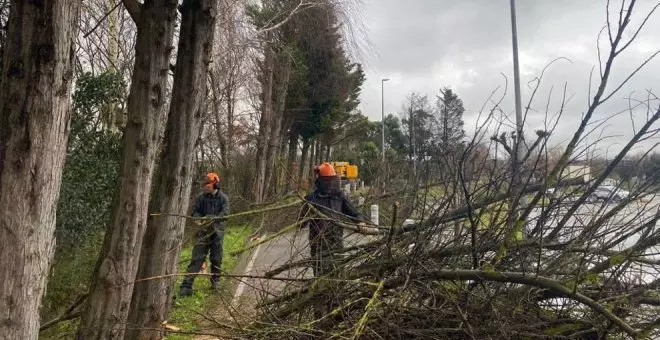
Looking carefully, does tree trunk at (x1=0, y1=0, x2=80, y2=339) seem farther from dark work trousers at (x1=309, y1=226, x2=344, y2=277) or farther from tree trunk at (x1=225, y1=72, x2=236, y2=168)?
tree trunk at (x1=225, y1=72, x2=236, y2=168)

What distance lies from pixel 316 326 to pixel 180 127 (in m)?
2.17

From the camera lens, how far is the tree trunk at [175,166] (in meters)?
4.77

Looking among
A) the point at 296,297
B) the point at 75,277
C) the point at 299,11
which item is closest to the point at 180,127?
the point at 296,297

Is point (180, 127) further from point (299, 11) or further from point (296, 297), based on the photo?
point (299, 11)

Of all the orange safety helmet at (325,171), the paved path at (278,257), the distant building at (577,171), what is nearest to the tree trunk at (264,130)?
the orange safety helmet at (325,171)

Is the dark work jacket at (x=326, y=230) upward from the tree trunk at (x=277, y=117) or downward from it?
downward

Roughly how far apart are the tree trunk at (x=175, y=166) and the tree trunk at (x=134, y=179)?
0.48m

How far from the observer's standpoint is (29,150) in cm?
294

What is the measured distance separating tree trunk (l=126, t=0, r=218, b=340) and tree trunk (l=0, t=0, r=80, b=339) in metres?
1.72

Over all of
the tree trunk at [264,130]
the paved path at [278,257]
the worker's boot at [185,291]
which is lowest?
the worker's boot at [185,291]

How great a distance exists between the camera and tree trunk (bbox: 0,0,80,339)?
9.48 feet

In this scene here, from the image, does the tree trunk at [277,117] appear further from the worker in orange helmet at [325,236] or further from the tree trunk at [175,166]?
the worker in orange helmet at [325,236]

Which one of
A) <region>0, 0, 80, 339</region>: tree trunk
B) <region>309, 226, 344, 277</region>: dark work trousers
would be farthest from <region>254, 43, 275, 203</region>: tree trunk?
<region>0, 0, 80, 339</region>: tree trunk

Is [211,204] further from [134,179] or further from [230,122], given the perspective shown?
[230,122]
